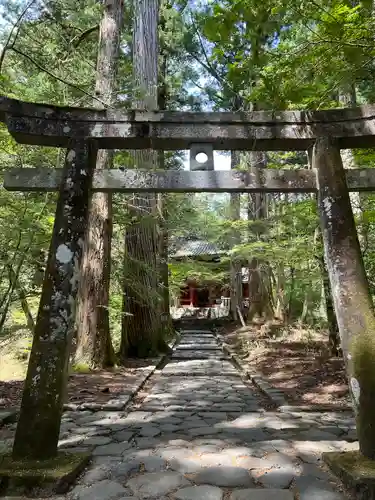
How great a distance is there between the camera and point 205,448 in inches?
152

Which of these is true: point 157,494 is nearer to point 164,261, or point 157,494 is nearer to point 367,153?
point 367,153

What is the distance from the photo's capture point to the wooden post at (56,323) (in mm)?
3156

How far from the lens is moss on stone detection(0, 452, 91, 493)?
288 centimetres

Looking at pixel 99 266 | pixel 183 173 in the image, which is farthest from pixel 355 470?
pixel 99 266

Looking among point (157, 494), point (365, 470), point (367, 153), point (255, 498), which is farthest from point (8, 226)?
point (367, 153)

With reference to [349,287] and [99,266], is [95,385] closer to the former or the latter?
[99,266]

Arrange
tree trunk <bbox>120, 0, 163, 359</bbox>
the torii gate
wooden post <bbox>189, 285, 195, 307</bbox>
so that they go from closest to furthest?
the torii gate
tree trunk <bbox>120, 0, 163, 359</bbox>
wooden post <bbox>189, 285, 195, 307</bbox>

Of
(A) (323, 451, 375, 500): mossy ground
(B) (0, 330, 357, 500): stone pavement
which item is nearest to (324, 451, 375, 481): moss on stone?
(A) (323, 451, 375, 500): mossy ground

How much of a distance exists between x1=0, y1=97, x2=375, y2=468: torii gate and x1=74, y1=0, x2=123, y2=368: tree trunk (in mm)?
3964

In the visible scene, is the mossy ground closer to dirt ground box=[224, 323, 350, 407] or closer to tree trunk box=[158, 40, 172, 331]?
dirt ground box=[224, 323, 350, 407]

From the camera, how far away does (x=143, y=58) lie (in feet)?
33.3

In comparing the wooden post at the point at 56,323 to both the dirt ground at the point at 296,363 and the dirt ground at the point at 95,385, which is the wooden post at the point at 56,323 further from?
the dirt ground at the point at 296,363

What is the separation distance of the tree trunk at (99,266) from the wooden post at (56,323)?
4182 mm

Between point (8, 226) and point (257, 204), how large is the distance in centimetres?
1028
